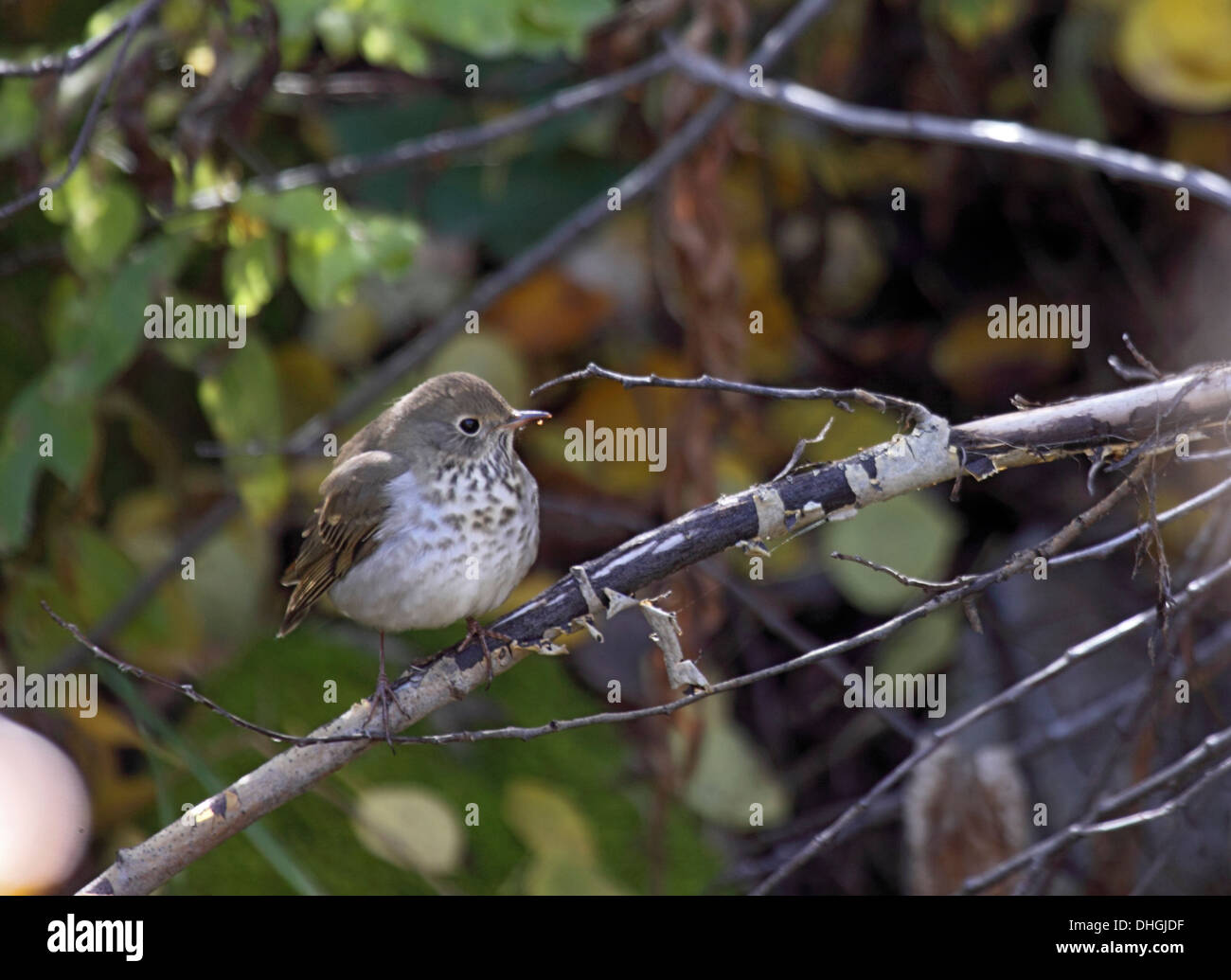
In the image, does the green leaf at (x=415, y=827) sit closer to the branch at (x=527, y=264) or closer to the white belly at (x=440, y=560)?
the branch at (x=527, y=264)

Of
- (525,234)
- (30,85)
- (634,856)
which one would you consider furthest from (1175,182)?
(30,85)

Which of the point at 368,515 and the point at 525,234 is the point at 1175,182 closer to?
the point at 368,515

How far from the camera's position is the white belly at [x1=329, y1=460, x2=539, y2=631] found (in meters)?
3.00

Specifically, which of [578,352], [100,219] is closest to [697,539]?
[100,219]

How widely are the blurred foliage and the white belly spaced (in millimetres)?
911

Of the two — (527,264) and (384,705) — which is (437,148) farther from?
(384,705)

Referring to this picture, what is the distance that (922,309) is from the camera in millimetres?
5520

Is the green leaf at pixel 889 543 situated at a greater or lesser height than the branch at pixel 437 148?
lesser

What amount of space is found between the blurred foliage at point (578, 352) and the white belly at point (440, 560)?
91cm

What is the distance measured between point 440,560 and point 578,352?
2.27 metres

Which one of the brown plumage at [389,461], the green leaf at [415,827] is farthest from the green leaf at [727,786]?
the brown plumage at [389,461]

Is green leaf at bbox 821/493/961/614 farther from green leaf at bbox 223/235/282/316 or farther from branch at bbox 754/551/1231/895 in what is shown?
green leaf at bbox 223/235/282/316

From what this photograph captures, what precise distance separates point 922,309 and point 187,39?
10.3 ft

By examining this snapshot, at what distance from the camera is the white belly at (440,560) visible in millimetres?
3004
